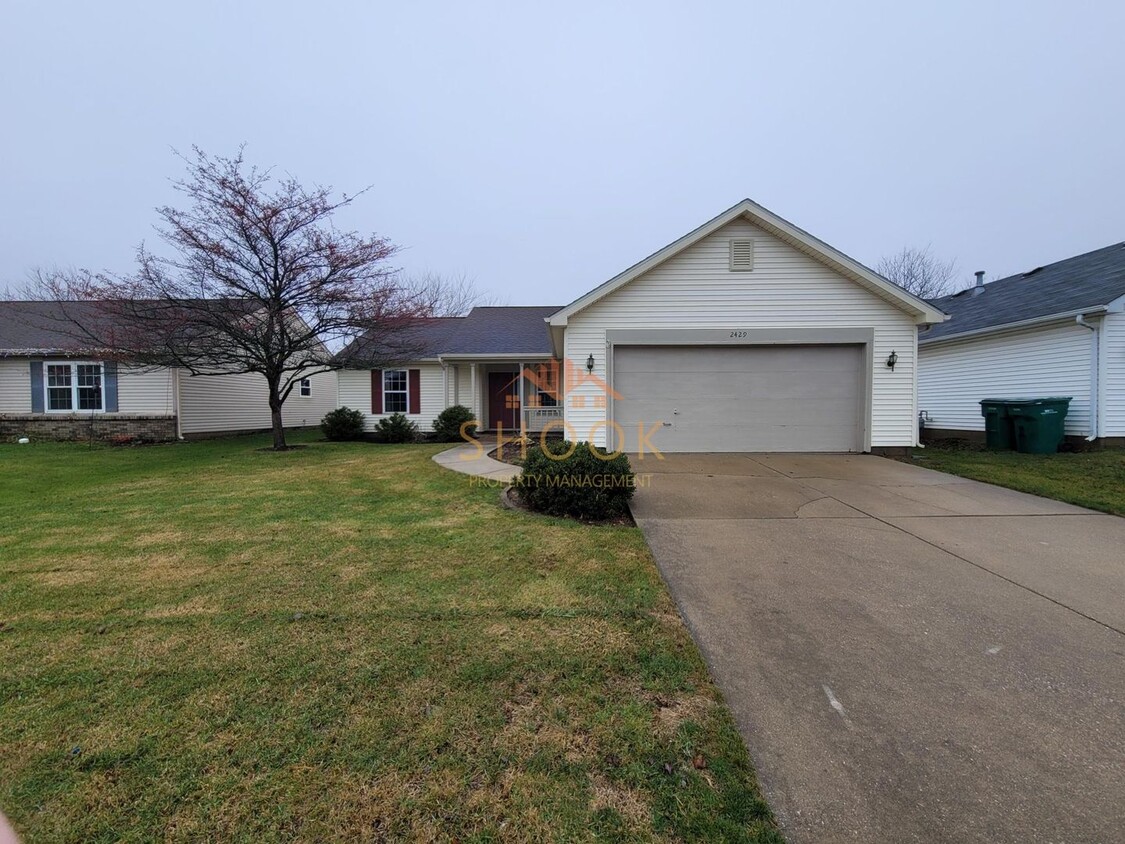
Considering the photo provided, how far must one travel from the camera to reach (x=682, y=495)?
6.20 meters

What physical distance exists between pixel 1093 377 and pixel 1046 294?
3.28m

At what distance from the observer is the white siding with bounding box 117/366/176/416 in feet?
46.8

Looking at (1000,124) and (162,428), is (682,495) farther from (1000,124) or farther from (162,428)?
(1000,124)

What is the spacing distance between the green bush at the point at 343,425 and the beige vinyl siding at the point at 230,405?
2.57 metres

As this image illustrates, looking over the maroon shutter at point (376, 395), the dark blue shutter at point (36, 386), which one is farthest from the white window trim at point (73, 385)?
the maroon shutter at point (376, 395)

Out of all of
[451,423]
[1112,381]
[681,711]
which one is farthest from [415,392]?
[1112,381]

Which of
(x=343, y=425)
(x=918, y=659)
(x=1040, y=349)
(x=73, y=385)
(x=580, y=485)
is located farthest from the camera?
(x=343, y=425)

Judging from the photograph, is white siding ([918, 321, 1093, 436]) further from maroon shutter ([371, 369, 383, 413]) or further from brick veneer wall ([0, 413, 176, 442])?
brick veneer wall ([0, 413, 176, 442])

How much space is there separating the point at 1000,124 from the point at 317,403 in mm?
29531

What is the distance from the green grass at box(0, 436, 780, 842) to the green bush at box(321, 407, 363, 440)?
10618 millimetres

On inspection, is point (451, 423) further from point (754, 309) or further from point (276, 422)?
point (754, 309)

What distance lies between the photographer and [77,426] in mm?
14047

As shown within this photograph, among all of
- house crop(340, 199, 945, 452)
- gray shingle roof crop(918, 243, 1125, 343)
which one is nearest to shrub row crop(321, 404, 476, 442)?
house crop(340, 199, 945, 452)

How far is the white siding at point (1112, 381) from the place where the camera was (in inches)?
372
